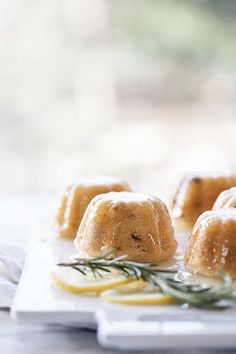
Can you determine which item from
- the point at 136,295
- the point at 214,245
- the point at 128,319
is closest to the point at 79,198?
the point at 214,245

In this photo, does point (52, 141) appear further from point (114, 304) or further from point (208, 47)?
point (114, 304)

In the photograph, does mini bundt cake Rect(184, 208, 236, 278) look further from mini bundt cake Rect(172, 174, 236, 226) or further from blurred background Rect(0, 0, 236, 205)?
blurred background Rect(0, 0, 236, 205)

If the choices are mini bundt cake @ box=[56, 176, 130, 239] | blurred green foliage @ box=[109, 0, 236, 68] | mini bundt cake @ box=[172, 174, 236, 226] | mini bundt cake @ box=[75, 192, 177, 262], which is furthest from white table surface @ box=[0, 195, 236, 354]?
blurred green foliage @ box=[109, 0, 236, 68]

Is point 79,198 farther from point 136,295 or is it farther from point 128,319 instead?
point 128,319

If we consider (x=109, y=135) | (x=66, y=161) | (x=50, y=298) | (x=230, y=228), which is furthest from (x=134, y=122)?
(x=50, y=298)

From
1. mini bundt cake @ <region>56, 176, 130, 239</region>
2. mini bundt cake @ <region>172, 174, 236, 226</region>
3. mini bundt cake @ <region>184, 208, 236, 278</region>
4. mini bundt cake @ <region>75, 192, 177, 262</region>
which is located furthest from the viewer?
mini bundt cake @ <region>172, 174, 236, 226</region>

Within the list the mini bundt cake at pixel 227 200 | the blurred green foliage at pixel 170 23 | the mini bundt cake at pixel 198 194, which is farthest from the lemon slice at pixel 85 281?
the blurred green foliage at pixel 170 23

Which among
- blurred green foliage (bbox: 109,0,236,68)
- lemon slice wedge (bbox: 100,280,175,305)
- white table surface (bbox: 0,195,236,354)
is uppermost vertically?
blurred green foliage (bbox: 109,0,236,68)
